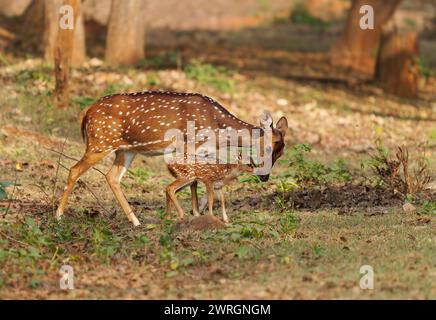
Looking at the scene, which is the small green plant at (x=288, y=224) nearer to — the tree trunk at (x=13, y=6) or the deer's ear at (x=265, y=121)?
the deer's ear at (x=265, y=121)

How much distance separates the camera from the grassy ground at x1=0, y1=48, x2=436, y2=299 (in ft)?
29.1

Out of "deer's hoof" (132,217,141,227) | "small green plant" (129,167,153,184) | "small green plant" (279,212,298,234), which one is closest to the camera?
"small green plant" (279,212,298,234)

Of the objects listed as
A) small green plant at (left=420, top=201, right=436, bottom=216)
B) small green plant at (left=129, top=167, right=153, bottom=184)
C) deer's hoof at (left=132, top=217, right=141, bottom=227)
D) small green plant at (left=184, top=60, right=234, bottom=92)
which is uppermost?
small green plant at (left=184, top=60, right=234, bottom=92)

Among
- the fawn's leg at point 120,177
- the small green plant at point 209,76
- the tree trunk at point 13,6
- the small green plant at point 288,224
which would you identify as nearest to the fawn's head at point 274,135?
the small green plant at point 288,224

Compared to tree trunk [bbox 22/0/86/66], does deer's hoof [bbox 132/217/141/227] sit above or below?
below

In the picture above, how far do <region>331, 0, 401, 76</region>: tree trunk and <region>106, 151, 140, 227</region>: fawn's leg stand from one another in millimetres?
11679

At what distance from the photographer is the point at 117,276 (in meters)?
9.20

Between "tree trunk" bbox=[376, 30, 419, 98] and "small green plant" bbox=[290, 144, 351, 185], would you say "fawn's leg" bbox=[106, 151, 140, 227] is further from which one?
"tree trunk" bbox=[376, 30, 419, 98]

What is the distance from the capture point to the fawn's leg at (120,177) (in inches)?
442

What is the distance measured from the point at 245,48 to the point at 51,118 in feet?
31.5

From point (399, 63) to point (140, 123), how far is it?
1067cm

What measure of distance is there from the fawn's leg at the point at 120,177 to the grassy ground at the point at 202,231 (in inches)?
5.2

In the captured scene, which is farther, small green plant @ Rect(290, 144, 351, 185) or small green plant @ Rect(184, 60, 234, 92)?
small green plant @ Rect(184, 60, 234, 92)

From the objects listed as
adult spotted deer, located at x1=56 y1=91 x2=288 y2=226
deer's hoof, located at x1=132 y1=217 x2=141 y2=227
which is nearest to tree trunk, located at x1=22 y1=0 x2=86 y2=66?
adult spotted deer, located at x1=56 y1=91 x2=288 y2=226
